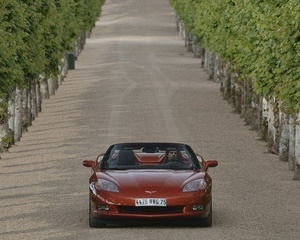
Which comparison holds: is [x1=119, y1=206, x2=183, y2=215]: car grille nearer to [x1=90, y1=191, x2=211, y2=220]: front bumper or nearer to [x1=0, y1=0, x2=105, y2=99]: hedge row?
[x1=90, y1=191, x2=211, y2=220]: front bumper

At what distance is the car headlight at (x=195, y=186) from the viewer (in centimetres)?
2194

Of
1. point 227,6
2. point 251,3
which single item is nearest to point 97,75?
point 227,6

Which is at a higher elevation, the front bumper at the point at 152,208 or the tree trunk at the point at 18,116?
the front bumper at the point at 152,208

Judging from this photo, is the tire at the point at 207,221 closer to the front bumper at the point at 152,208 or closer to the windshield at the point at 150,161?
the front bumper at the point at 152,208

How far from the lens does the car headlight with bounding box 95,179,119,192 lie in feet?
71.9

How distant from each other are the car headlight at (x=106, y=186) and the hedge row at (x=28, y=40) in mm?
8400

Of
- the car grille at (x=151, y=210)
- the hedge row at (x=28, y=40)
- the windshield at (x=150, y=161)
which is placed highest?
the windshield at (x=150, y=161)

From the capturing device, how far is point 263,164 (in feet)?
117

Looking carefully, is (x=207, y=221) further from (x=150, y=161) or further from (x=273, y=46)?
(x=273, y=46)

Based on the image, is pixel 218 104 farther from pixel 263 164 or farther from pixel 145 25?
pixel 145 25

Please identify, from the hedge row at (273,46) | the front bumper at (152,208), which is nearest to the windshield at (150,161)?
the front bumper at (152,208)

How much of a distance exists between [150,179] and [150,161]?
84.2 inches

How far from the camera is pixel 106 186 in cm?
2203

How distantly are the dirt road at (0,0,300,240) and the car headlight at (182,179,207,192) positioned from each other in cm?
69
